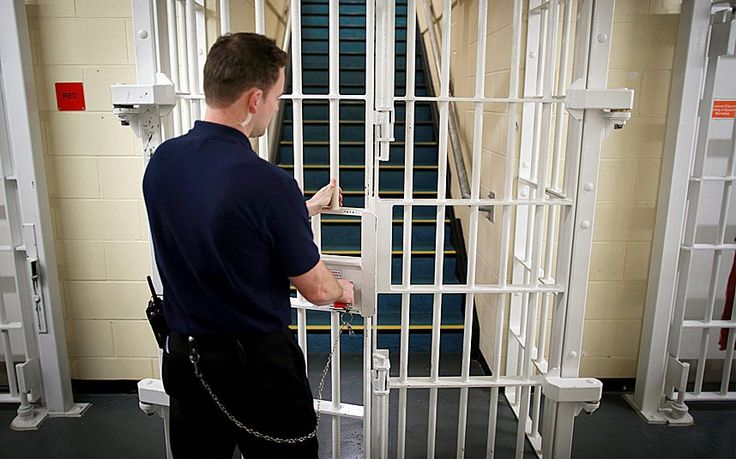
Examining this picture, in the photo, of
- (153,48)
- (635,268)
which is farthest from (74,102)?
(635,268)

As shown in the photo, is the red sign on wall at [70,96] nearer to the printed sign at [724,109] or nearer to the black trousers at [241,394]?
the black trousers at [241,394]

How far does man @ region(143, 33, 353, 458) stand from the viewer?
1318 mm

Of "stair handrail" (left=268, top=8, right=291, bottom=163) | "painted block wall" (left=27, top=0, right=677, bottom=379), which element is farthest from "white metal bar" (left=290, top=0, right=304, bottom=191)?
"stair handrail" (left=268, top=8, right=291, bottom=163)

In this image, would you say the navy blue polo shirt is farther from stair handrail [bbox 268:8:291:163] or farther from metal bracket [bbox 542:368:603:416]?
stair handrail [bbox 268:8:291:163]

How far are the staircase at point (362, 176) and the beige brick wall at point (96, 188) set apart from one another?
1070 millimetres

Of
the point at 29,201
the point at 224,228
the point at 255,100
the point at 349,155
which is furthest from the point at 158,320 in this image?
the point at 349,155

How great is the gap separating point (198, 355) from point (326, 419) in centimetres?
147

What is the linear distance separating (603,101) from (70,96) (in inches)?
98.9

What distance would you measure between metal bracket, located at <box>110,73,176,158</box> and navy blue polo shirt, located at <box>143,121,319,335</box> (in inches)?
17.0

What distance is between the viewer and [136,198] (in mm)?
2793

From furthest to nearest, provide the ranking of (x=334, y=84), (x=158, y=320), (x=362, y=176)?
(x=362, y=176) < (x=334, y=84) < (x=158, y=320)

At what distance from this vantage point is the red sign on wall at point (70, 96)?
2.68 meters

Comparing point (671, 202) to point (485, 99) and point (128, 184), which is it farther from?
Answer: point (128, 184)

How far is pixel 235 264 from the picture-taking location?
53.1 inches
